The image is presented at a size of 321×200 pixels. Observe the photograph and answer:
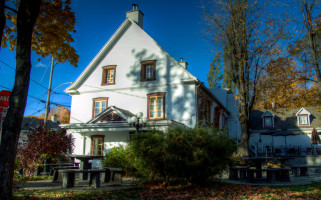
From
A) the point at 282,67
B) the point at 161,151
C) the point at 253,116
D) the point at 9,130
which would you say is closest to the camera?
the point at 9,130

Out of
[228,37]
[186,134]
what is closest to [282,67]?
[228,37]

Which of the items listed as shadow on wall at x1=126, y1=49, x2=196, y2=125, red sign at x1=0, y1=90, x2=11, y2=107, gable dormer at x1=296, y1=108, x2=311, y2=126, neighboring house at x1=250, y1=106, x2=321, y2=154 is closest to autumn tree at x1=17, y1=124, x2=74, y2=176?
red sign at x1=0, y1=90, x2=11, y2=107

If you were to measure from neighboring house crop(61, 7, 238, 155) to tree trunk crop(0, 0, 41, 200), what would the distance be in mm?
10609

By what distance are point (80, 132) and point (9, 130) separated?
14163mm

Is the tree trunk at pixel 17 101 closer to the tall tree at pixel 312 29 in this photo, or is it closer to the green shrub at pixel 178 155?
the green shrub at pixel 178 155

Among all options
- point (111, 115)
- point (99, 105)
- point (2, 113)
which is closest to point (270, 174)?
point (2, 113)

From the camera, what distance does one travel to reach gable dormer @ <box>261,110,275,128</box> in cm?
3509

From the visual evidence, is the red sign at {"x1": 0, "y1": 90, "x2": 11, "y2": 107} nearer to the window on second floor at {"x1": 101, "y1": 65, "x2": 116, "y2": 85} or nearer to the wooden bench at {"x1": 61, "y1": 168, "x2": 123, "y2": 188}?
the wooden bench at {"x1": 61, "y1": 168, "x2": 123, "y2": 188}

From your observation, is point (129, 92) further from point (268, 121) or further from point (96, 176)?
point (268, 121)

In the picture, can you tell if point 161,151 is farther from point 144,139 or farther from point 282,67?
point 282,67

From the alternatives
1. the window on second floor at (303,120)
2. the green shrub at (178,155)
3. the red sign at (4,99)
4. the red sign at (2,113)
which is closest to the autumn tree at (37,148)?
the green shrub at (178,155)

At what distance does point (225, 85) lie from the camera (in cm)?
3934

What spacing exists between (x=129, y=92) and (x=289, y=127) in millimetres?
23342

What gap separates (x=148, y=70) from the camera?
19.8 m
